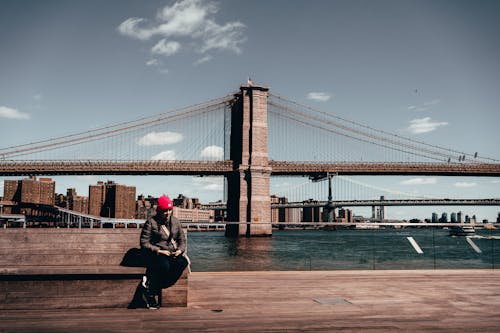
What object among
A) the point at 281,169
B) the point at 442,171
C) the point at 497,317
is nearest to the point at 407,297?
the point at 497,317

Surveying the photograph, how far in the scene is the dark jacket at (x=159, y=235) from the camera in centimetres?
551

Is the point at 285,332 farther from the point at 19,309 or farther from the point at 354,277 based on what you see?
the point at 354,277

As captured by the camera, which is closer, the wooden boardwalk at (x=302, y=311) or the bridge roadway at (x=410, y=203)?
the wooden boardwalk at (x=302, y=311)

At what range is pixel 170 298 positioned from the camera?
5555 mm

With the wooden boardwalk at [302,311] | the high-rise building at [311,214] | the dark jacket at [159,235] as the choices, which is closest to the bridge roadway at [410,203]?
the high-rise building at [311,214]

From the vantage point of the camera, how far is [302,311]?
17.5 feet

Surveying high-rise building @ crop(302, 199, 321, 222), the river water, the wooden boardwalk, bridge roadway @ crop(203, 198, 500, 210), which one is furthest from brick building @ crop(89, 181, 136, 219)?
the wooden boardwalk

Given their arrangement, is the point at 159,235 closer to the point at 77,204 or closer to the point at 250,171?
the point at 250,171

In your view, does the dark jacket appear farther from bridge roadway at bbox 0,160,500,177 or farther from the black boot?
bridge roadway at bbox 0,160,500,177

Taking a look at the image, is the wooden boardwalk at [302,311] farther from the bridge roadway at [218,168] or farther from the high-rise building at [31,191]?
the high-rise building at [31,191]

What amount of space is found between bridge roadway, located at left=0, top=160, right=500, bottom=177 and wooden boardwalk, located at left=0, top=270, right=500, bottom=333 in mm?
53135

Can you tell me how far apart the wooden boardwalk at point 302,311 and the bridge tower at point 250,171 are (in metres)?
51.3

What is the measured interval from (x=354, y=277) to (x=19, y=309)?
5.79m

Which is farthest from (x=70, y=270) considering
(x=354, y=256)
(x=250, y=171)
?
(x=250, y=171)
